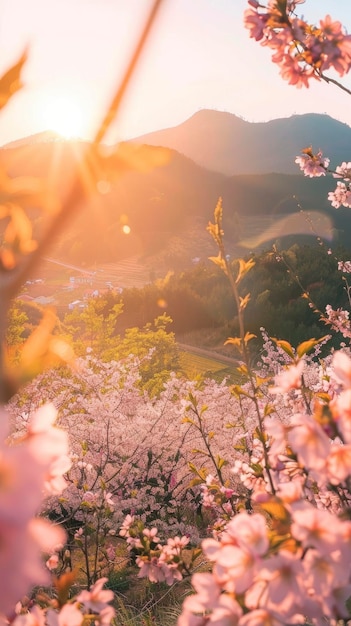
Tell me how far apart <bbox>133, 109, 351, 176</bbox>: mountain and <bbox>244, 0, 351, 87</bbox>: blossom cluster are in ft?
507

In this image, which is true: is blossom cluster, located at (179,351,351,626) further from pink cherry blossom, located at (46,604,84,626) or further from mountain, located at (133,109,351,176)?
mountain, located at (133,109,351,176)

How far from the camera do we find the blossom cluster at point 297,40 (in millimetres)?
2486

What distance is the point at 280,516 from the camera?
1.22 meters

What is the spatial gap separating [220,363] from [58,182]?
17.5m

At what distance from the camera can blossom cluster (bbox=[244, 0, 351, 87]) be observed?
8.16 feet

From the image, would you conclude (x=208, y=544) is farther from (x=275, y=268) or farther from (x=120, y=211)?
(x=120, y=211)

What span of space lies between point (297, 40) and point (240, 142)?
182m

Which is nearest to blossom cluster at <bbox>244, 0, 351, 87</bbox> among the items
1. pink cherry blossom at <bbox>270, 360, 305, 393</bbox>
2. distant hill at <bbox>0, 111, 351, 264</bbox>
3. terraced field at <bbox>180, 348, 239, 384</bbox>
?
pink cherry blossom at <bbox>270, 360, 305, 393</bbox>

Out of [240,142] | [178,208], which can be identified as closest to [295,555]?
[178,208]

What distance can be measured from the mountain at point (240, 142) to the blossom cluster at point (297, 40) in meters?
155

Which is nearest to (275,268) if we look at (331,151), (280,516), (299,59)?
(299,59)

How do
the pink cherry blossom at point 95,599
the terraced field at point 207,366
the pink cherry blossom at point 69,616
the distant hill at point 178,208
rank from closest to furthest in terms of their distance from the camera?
the pink cherry blossom at point 69,616, the pink cherry blossom at point 95,599, the terraced field at point 207,366, the distant hill at point 178,208

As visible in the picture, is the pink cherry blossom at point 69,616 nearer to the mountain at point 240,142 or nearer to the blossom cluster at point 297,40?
the blossom cluster at point 297,40

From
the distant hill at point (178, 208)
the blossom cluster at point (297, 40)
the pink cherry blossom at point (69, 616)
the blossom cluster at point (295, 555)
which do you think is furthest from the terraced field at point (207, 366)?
the distant hill at point (178, 208)
